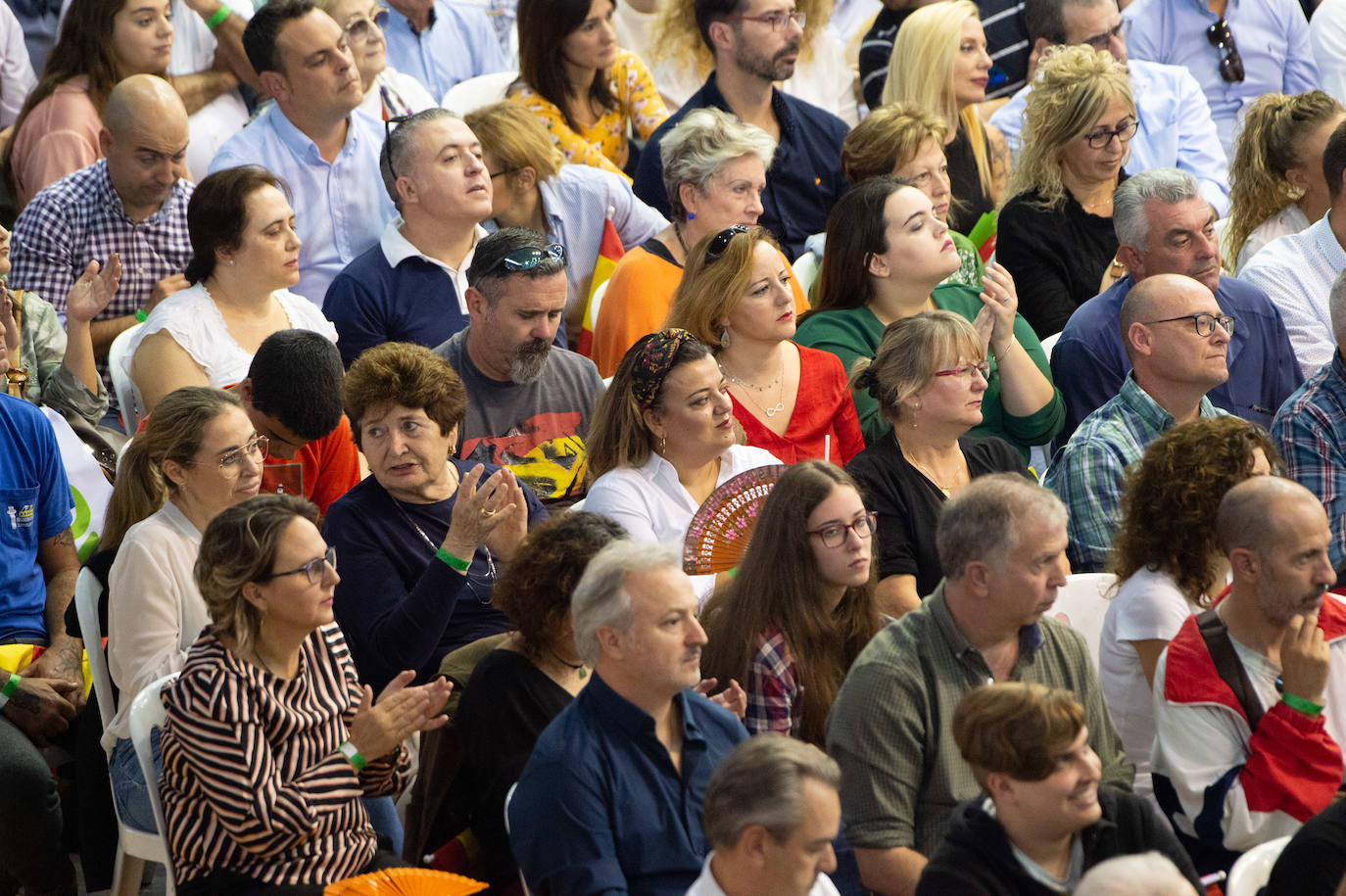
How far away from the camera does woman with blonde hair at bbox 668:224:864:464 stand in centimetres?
464

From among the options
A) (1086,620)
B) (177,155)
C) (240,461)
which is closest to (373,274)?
(177,155)

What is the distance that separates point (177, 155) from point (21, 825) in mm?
2577

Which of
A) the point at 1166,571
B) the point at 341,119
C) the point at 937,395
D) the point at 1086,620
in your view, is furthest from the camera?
the point at 341,119

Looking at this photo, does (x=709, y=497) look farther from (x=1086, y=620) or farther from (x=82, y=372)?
(x=82, y=372)

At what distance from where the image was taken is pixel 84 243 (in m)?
5.42

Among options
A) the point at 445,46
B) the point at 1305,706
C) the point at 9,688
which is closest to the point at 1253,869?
the point at 1305,706

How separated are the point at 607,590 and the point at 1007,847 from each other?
2.66 feet

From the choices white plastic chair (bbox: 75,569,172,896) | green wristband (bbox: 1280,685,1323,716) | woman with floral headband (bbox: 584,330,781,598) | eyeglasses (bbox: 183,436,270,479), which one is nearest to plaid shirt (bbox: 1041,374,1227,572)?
woman with floral headband (bbox: 584,330,781,598)

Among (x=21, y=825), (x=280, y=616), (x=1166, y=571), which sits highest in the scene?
(x=280, y=616)

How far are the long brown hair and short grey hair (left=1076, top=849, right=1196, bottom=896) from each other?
0.96 metres

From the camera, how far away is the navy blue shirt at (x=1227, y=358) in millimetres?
4918

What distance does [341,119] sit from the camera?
19.4ft

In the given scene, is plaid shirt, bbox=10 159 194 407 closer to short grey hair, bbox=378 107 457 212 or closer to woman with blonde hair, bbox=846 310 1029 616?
short grey hair, bbox=378 107 457 212

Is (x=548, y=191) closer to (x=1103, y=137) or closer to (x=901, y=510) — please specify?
(x=1103, y=137)
